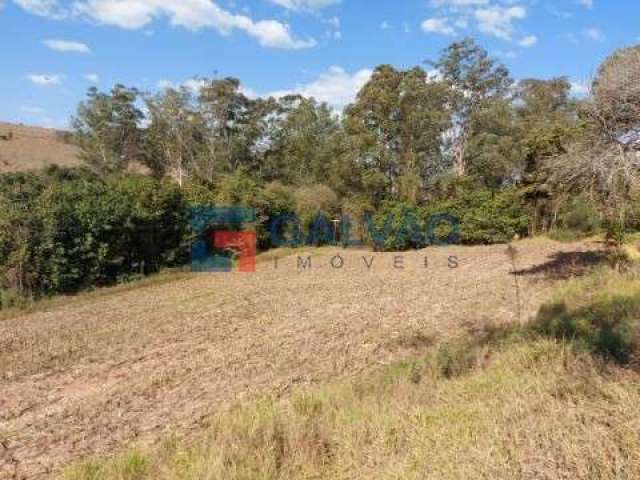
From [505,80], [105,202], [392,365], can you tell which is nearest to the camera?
[392,365]

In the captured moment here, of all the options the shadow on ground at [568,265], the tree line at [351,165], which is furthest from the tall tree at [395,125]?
the shadow on ground at [568,265]

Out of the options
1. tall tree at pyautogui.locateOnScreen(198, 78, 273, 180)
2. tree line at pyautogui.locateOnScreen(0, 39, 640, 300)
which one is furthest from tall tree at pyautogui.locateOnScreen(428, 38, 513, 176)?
tall tree at pyautogui.locateOnScreen(198, 78, 273, 180)

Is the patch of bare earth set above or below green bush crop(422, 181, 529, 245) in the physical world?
below

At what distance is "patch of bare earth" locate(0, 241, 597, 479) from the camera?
4.41 metres

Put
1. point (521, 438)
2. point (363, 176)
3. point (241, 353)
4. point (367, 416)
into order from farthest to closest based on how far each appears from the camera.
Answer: point (363, 176) < point (241, 353) < point (367, 416) < point (521, 438)

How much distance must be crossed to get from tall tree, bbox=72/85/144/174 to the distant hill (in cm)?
231

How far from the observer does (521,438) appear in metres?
2.79

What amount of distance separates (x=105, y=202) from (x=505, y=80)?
24.1m

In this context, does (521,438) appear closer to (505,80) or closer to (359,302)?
(359,302)

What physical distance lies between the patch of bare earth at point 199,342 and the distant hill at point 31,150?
27.6 m

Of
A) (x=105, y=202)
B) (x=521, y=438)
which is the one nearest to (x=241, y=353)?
(x=521, y=438)

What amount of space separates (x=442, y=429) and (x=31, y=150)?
4419cm

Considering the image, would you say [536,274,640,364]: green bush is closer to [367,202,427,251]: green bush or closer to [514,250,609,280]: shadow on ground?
[514,250,609,280]: shadow on ground

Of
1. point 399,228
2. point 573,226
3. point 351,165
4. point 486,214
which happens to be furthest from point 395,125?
point 573,226
